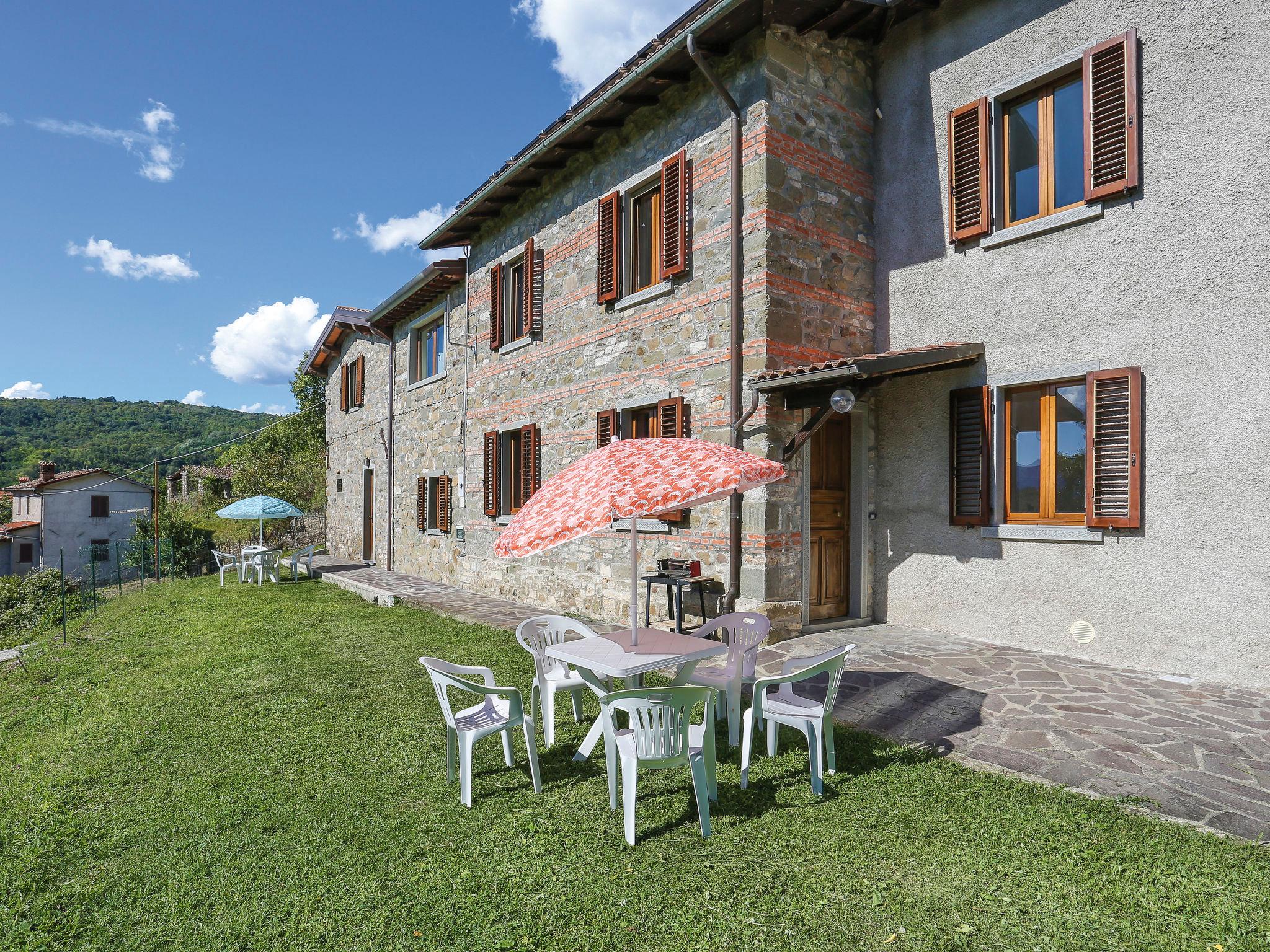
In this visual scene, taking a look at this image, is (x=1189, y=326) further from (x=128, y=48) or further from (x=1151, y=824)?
(x=128, y=48)

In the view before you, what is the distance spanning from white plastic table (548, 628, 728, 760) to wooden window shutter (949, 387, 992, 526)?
12.9ft

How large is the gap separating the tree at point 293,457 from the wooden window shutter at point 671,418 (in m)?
17.9

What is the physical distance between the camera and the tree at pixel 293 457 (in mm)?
24719

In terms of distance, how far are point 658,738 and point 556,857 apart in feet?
2.32

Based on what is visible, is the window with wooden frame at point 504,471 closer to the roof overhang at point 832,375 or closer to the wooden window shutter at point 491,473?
the wooden window shutter at point 491,473

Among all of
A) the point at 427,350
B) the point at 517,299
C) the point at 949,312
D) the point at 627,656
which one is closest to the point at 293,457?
the point at 427,350

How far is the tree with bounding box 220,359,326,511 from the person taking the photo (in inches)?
973

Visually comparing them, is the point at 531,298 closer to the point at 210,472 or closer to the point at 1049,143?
the point at 1049,143

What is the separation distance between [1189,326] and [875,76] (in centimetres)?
460

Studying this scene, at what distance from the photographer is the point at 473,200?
37.1 ft

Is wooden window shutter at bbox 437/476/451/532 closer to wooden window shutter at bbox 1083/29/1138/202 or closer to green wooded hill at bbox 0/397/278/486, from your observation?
wooden window shutter at bbox 1083/29/1138/202

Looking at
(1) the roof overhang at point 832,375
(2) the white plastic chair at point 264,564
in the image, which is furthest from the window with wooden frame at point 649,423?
→ (2) the white plastic chair at point 264,564

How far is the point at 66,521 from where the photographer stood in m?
31.5

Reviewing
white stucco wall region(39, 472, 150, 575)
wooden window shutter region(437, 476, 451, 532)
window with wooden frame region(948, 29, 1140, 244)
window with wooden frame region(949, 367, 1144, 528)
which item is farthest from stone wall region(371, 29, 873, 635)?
white stucco wall region(39, 472, 150, 575)
